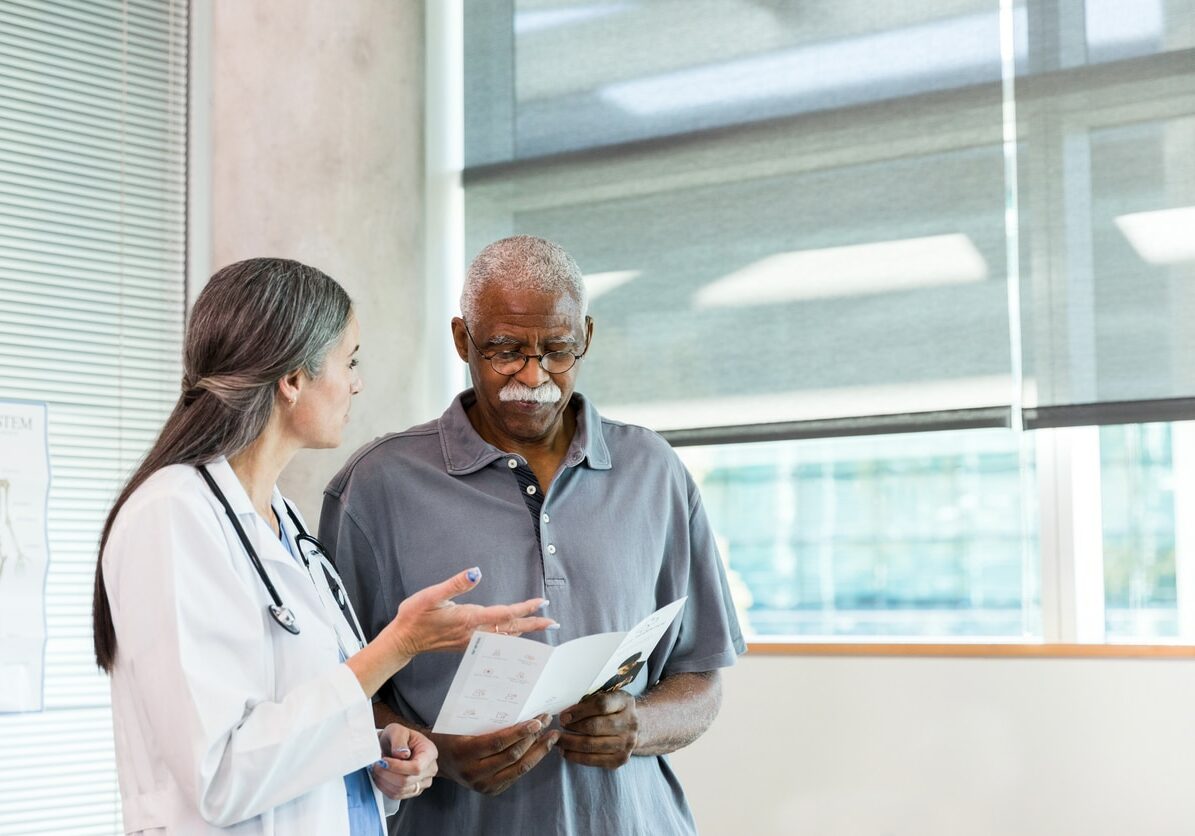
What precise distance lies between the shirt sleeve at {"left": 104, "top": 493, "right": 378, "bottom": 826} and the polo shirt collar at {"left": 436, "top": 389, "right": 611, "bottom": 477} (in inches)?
19.9

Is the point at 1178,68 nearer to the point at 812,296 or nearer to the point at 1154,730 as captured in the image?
the point at 812,296

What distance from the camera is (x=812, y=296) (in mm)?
3121

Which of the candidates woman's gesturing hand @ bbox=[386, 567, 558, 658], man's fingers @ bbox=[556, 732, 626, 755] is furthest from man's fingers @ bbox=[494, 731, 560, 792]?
woman's gesturing hand @ bbox=[386, 567, 558, 658]

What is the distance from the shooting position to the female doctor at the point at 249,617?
4.33 ft

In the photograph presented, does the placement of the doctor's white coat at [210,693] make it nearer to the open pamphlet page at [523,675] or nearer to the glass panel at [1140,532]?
the open pamphlet page at [523,675]

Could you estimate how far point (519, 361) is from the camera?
1838 millimetres

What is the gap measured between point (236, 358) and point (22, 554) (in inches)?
65.1

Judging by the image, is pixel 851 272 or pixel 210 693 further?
pixel 851 272

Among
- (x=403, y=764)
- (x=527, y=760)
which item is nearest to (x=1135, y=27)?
(x=527, y=760)

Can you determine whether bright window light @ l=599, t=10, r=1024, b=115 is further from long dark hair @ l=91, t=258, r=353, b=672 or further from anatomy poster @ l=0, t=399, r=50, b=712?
long dark hair @ l=91, t=258, r=353, b=672

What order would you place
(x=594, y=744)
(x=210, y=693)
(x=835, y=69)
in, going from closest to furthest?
(x=210, y=693) < (x=594, y=744) < (x=835, y=69)

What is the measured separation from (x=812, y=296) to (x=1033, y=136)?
633 mm

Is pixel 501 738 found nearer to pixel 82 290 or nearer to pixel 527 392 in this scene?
pixel 527 392

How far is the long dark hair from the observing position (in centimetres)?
149
